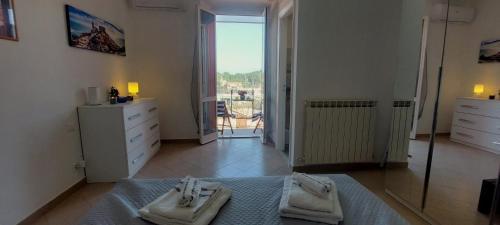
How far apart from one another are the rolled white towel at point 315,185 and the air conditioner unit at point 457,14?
1816 millimetres

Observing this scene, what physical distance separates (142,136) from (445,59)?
3.40m

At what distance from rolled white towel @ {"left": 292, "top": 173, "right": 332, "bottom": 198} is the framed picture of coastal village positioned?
2619 mm

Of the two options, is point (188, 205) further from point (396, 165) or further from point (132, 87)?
point (132, 87)

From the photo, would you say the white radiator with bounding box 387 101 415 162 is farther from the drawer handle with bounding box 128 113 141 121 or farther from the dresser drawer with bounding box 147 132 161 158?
the dresser drawer with bounding box 147 132 161 158

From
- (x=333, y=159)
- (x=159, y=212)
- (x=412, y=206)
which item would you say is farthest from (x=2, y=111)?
(x=412, y=206)

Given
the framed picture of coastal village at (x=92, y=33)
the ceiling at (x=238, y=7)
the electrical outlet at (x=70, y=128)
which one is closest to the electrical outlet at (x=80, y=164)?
the electrical outlet at (x=70, y=128)

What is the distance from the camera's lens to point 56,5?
2.28m

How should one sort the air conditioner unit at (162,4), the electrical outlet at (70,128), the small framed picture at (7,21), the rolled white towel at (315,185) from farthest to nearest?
1. the air conditioner unit at (162,4)
2. the electrical outlet at (70,128)
3. the small framed picture at (7,21)
4. the rolled white towel at (315,185)

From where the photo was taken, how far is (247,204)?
1291 mm

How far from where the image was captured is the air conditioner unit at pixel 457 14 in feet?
6.38

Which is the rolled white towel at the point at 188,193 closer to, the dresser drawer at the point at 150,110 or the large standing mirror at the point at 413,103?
the large standing mirror at the point at 413,103

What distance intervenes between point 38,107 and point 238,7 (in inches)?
129

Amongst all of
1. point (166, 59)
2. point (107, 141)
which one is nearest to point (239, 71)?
point (166, 59)

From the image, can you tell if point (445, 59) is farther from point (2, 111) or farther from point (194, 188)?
point (2, 111)
